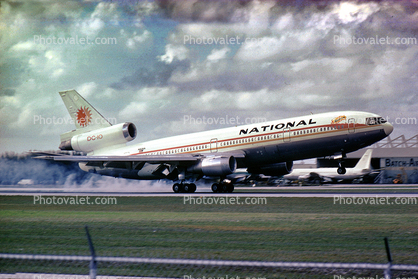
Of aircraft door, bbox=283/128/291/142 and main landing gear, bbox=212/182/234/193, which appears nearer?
aircraft door, bbox=283/128/291/142

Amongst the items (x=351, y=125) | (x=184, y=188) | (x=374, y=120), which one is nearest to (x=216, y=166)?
(x=184, y=188)

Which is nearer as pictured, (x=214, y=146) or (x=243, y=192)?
(x=214, y=146)

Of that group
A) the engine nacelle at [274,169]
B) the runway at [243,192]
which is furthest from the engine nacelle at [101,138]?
the engine nacelle at [274,169]

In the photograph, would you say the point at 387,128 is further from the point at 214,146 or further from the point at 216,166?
the point at 214,146

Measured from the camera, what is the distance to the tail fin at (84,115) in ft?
154

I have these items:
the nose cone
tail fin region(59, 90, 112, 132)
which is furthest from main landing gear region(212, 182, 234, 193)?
tail fin region(59, 90, 112, 132)

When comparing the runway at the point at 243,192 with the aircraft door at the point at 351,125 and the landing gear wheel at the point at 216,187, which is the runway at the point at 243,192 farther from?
the aircraft door at the point at 351,125

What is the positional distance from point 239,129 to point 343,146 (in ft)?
29.3

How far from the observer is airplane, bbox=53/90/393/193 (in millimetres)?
33875

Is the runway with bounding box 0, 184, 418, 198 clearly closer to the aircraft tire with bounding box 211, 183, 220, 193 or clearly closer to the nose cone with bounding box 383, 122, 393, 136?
the aircraft tire with bounding box 211, 183, 220, 193

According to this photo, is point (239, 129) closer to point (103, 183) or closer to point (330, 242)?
point (103, 183)

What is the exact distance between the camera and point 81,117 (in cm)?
4709

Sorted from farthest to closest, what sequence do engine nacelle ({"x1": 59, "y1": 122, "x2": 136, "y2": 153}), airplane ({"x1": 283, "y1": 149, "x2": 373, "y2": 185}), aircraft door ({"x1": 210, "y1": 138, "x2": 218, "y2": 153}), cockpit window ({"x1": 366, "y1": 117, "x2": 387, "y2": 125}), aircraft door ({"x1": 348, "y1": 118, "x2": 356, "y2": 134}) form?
airplane ({"x1": 283, "y1": 149, "x2": 373, "y2": 185})
engine nacelle ({"x1": 59, "y1": 122, "x2": 136, "y2": 153})
aircraft door ({"x1": 210, "y1": 138, "x2": 218, "y2": 153})
aircraft door ({"x1": 348, "y1": 118, "x2": 356, "y2": 134})
cockpit window ({"x1": 366, "y1": 117, "x2": 387, "y2": 125})

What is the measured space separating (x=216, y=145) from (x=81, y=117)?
1628 centimetres
